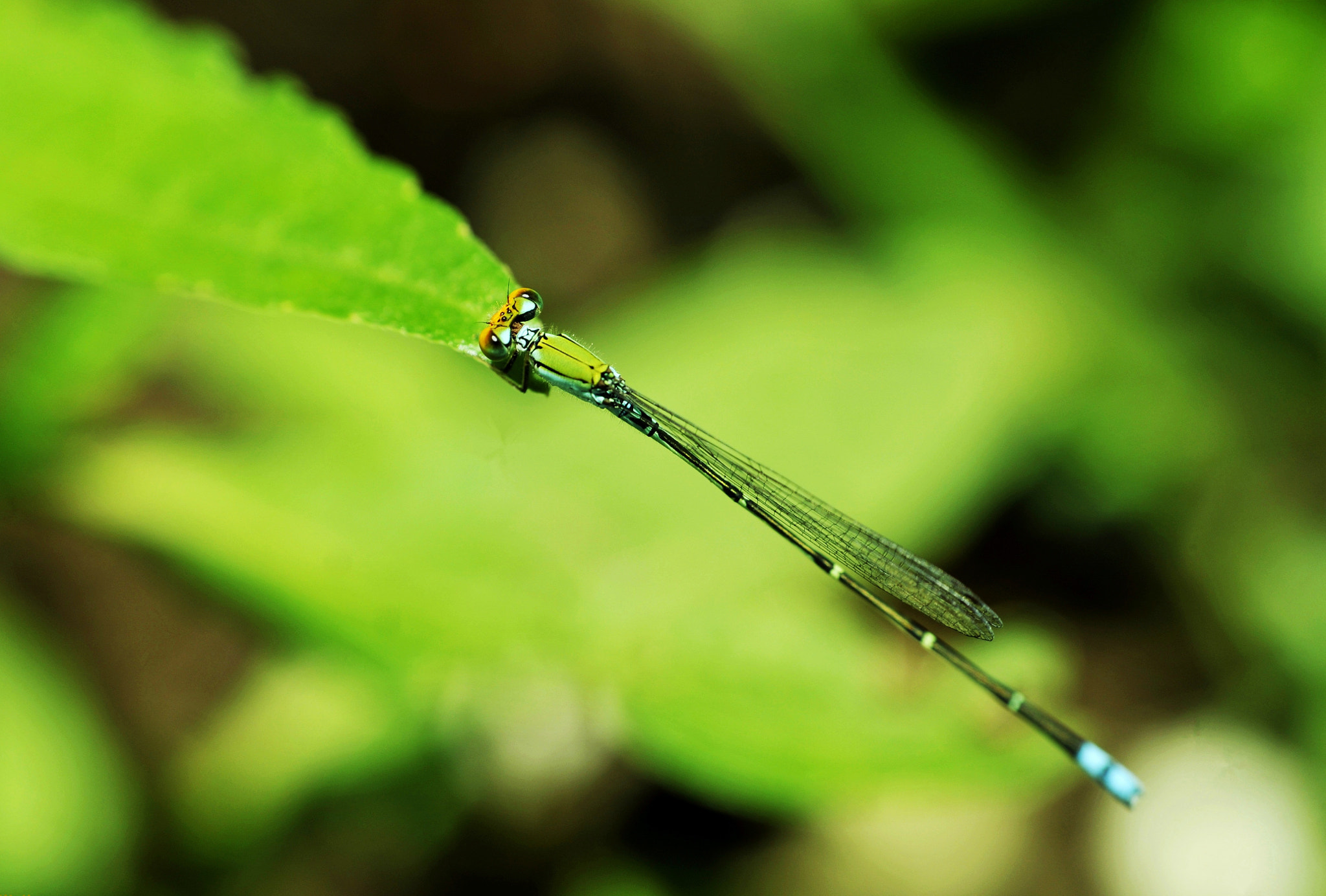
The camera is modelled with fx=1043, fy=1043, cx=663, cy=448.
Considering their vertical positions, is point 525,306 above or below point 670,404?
below

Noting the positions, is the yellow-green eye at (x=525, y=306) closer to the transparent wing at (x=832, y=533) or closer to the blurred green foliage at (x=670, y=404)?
the blurred green foliage at (x=670, y=404)

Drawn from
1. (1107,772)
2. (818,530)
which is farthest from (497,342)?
(1107,772)

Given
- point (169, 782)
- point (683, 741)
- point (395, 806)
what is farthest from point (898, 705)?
point (169, 782)

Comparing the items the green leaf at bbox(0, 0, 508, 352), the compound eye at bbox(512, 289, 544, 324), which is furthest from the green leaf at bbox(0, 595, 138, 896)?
the compound eye at bbox(512, 289, 544, 324)

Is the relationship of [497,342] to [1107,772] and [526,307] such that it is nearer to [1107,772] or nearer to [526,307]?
[526,307]

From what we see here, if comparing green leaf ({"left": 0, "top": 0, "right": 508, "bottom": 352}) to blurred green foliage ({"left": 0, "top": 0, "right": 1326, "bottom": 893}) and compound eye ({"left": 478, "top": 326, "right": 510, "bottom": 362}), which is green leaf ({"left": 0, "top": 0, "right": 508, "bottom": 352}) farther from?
compound eye ({"left": 478, "top": 326, "right": 510, "bottom": 362})

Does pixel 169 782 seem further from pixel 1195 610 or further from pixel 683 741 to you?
pixel 1195 610
